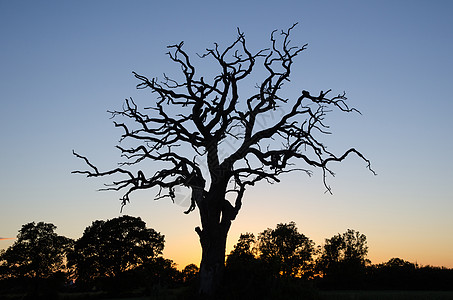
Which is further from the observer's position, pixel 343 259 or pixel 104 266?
pixel 343 259

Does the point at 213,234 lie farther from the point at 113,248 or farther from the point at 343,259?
the point at 343,259

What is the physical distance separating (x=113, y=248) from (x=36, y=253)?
10841mm

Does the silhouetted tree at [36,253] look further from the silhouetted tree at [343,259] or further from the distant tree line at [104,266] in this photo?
the silhouetted tree at [343,259]

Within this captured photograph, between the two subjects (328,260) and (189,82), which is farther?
(328,260)

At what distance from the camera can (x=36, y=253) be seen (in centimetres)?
5053

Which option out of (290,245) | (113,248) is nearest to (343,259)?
(290,245)

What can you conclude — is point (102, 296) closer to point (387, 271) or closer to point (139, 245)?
point (139, 245)

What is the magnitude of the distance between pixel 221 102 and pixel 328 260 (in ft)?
196

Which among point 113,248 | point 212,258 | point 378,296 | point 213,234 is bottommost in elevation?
point 378,296

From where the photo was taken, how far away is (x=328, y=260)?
231ft

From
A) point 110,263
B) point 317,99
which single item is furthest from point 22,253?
point 317,99

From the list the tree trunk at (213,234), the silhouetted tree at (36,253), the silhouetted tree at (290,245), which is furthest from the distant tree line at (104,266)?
the tree trunk at (213,234)

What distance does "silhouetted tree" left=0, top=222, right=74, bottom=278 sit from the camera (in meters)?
49.2

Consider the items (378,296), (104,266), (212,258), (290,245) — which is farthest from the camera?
(290,245)
